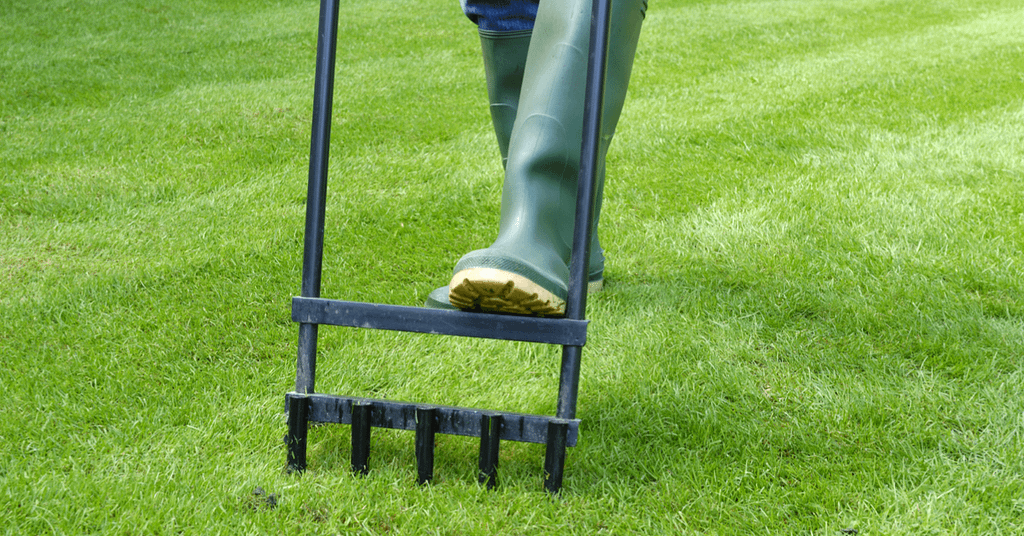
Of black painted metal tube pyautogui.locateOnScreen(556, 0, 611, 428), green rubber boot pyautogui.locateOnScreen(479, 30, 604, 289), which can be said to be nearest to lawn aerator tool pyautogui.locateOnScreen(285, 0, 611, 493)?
black painted metal tube pyautogui.locateOnScreen(556, 0, 611, 428)

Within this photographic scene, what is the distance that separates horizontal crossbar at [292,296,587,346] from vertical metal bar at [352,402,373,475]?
0.52ft

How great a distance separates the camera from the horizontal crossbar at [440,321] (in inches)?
61.3

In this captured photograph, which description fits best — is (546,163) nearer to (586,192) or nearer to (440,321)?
(586,192)

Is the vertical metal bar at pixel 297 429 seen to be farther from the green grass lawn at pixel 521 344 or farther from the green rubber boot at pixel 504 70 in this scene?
the green rubber boot at pixel 504 70

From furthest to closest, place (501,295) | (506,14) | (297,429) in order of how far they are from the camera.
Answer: (506,14) → (297,429) → (501,295)

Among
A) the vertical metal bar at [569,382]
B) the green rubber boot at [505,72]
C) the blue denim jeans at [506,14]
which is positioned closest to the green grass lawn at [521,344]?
the vertical metal bar at [569,382]

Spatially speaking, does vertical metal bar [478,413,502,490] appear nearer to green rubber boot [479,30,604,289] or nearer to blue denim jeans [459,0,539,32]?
green rubber boot [479,30,604,289]

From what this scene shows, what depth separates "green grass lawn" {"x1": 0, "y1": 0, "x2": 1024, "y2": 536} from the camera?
1.59 m

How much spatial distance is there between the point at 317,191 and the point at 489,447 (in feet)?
2.08

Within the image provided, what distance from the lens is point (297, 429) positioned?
64.6 inches

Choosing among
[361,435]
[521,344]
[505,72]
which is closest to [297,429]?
[361,435]

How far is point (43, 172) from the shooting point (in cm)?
395

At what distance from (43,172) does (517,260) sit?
3.34 metres

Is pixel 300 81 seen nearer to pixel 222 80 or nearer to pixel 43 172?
pixel 222 80
